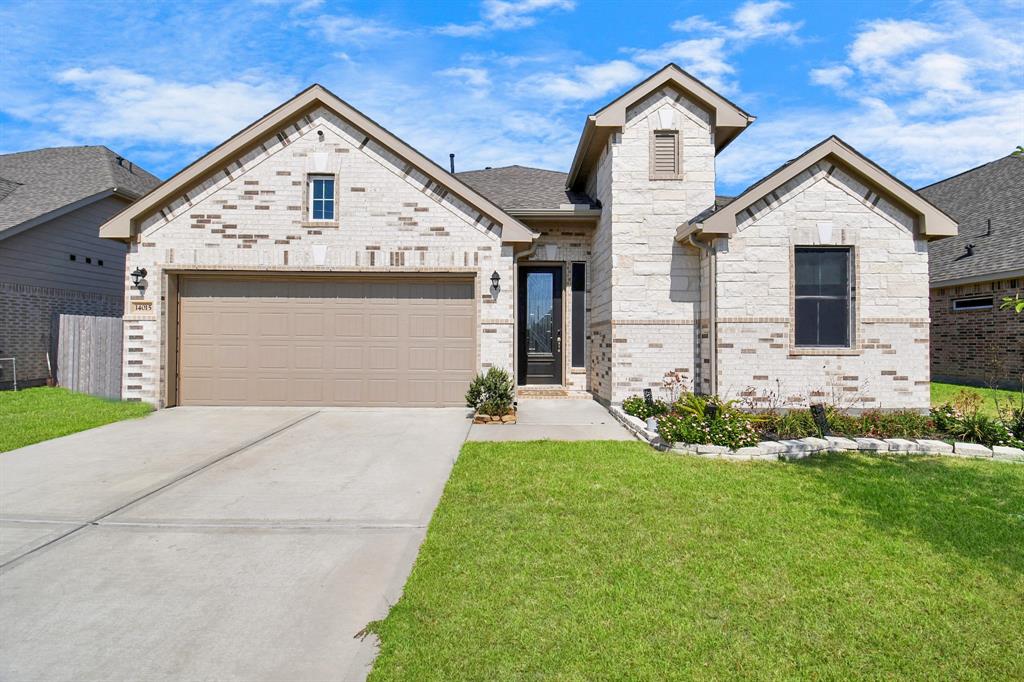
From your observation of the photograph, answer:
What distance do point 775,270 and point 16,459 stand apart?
11976mm

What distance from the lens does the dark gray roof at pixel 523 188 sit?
40.1 feet

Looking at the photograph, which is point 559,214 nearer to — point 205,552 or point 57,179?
point 205,552

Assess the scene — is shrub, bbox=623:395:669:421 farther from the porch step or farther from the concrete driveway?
the concrete driveway

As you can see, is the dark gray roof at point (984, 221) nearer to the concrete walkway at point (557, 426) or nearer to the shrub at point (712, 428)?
the shrub at point (712, 428)

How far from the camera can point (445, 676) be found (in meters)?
2.46

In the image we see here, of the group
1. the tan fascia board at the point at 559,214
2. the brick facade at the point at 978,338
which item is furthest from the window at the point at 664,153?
the brick facade at the point at 978,338

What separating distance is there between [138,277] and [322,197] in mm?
3979

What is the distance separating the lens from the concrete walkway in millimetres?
7812

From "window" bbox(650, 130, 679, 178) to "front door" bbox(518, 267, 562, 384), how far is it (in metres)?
3.34

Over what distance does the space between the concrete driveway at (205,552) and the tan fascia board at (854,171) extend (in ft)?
20.5

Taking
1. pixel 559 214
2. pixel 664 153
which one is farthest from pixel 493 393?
pixel 664 153

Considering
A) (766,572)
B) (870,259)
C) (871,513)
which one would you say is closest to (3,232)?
(766,572)

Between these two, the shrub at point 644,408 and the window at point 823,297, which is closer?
the shrub at point 644,408

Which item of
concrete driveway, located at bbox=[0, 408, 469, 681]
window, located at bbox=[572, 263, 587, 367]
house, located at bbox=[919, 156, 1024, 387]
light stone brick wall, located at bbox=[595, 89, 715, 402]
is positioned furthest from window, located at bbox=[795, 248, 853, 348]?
house, located at bbox=[919, 156, 1024, 387]
